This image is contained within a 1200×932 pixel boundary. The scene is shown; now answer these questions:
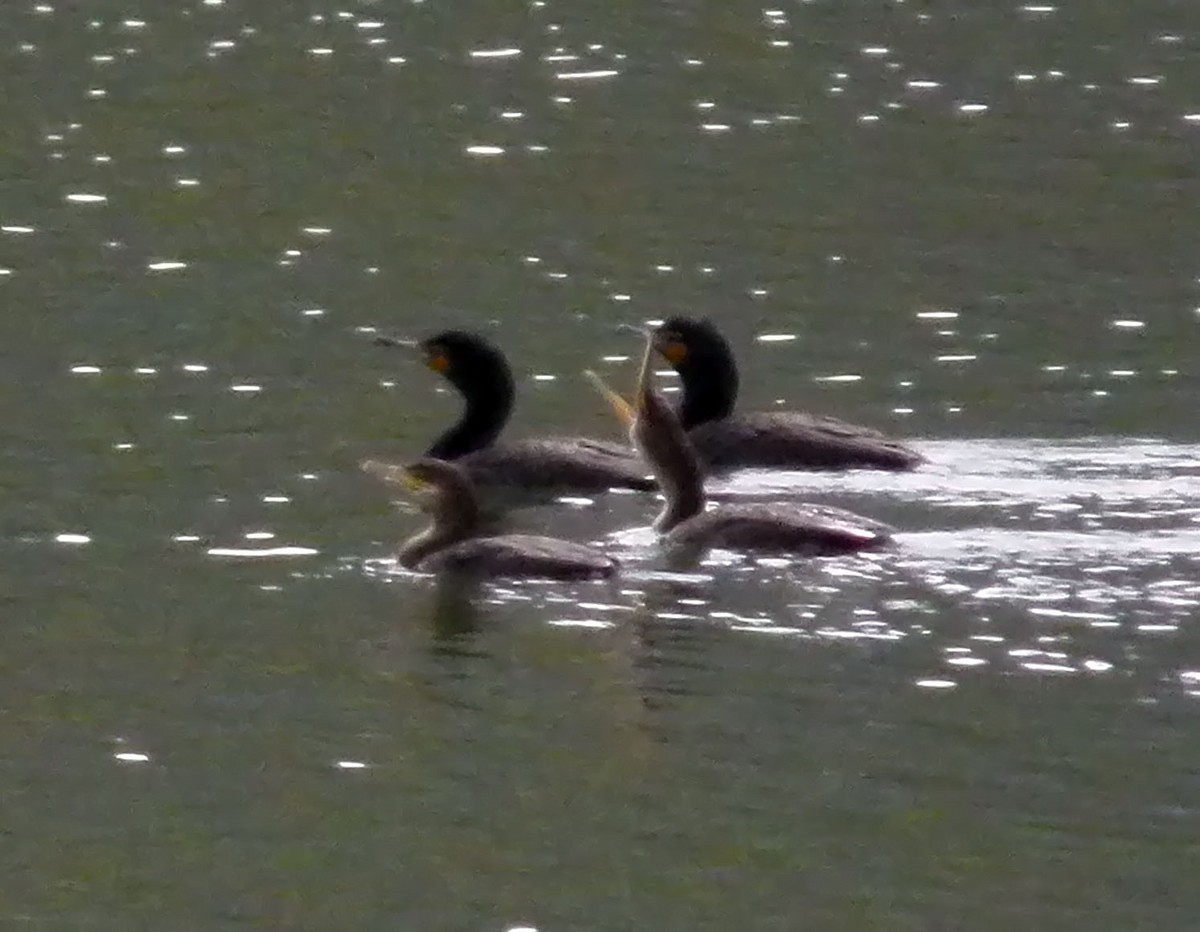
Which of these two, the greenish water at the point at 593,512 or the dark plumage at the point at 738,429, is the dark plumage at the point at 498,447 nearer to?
the greenish water at the point at 593,512

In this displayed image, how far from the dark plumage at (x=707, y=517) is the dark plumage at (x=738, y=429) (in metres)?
1.08

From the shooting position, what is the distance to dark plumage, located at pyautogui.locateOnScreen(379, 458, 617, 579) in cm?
1425

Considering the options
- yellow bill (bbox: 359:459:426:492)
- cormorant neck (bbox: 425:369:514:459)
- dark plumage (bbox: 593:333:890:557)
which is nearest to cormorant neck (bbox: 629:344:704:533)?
dark plumage (bbox: 593:333:890:557)

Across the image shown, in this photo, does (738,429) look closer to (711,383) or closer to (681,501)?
(711,383)

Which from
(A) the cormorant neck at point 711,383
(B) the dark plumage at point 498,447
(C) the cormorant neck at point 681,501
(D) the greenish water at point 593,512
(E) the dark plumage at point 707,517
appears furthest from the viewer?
(A) the cormorant neck at point 711,383

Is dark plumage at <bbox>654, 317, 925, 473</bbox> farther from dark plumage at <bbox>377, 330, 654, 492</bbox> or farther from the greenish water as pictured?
dark plumage at <bbox>377, 330, 654, 492</bbox>

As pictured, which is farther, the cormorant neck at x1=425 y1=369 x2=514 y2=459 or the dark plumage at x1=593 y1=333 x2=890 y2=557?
the cormorant neck at x1=425 y1=369 x2=514 y2=459

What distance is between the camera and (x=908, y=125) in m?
28.8

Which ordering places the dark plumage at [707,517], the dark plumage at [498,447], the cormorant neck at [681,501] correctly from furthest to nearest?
the dark plumage at [498,447]
the cormorant neck at [681,501]
the dark plumage at [707,517]

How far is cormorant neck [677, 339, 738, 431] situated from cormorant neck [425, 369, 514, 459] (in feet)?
3.36

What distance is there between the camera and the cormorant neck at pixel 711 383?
17797 mm

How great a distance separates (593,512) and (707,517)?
1.60 m

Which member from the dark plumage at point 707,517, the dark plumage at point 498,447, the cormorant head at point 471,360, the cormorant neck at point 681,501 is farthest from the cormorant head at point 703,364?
the cormorant neck at point 681,501

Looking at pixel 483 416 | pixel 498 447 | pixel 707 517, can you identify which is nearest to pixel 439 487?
pixel 707 517
